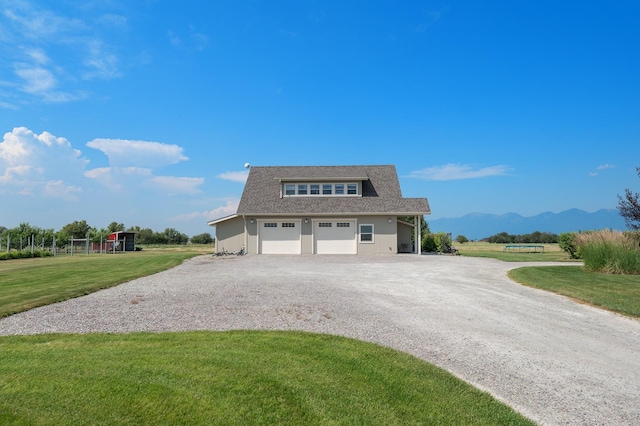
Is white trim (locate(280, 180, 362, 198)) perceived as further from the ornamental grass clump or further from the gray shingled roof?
the ornamental grass clump

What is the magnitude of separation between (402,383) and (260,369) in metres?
1.54

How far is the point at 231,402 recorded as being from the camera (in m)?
3.39

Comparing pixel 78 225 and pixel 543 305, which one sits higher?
pixel 78 225

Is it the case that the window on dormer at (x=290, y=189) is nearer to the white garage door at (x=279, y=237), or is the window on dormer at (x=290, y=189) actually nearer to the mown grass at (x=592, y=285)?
the white garage door at (x=279, y=237)

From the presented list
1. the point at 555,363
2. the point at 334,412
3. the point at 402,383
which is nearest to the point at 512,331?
the point at 555,363

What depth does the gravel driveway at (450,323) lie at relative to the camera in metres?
4.05

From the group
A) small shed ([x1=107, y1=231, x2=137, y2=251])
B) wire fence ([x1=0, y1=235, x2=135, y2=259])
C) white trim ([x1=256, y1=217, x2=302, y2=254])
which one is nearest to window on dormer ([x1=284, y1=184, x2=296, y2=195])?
white trim ([x1=256, y1=217, x2=302, y2=254])

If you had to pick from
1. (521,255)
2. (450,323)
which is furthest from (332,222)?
(450,323)

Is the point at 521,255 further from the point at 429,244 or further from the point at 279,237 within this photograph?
the point at 279,237

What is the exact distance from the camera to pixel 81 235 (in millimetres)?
48406

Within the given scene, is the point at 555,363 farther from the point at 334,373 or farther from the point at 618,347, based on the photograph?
the point at 334,373

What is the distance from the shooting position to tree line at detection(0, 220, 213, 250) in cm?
3378

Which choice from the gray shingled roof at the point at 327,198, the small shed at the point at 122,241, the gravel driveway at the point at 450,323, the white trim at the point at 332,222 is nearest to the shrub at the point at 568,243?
the gray shingled roof at the point at 327,198

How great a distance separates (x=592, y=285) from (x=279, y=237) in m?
17.0
